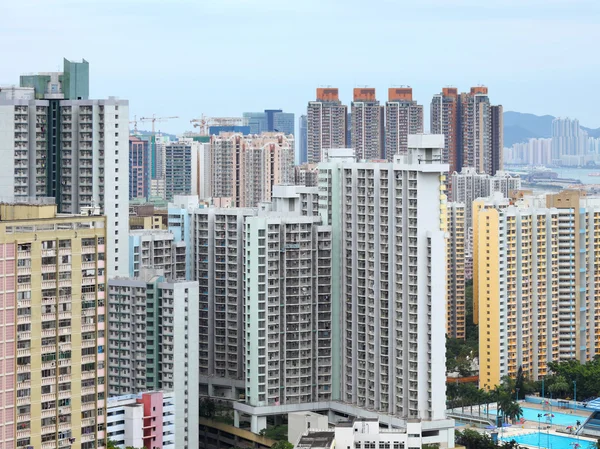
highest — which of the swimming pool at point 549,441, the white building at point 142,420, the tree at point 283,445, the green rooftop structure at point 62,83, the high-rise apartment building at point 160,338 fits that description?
the green rooftop structure at point 62,83

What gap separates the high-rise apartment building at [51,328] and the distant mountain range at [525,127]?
391 feet

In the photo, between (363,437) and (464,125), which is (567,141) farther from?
(363,437)

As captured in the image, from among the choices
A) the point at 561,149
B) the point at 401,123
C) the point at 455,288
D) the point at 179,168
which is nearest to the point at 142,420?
the point at 455,288

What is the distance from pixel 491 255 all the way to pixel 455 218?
33.2 ft

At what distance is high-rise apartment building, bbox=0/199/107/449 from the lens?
22438 mm

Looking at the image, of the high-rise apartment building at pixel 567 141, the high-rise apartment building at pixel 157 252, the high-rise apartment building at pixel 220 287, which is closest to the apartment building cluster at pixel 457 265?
the high-rise apartment building at pixel 220 287

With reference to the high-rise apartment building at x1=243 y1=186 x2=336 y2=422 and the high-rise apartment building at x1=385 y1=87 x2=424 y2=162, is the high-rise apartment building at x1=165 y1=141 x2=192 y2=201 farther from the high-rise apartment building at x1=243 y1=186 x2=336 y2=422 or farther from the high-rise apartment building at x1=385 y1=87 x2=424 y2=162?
the high-rise apartment building at x1=243 y1=186 x2=336 y2=422

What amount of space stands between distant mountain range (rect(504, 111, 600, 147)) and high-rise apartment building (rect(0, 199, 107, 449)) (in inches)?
4692

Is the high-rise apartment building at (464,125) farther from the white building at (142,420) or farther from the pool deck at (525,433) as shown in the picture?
the white building at (142,420)

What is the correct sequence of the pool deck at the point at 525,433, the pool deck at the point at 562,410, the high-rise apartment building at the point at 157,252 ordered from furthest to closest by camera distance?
1. the pool deck at the point at 562,410
2. the high-rise apartment building at the point at 157,252
3. the pool deck at the point at 525,433

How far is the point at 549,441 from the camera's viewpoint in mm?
38531

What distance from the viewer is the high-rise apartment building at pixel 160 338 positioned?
112ft

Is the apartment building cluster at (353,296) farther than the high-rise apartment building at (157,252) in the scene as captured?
No

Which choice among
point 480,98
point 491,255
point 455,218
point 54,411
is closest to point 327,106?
point 480,98
